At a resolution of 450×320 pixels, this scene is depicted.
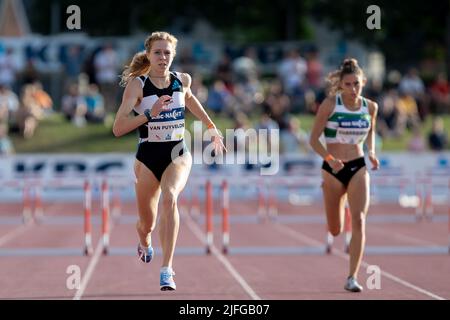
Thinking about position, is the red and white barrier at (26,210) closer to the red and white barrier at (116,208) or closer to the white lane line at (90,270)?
the red and white barrier at (116,208)

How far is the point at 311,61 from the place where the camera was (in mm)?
34094

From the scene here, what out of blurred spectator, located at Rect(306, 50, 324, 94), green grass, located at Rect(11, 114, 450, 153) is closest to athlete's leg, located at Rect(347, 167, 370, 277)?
green grass, located at Rect(11, 114, 450, 153)

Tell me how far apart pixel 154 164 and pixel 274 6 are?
35490 mm

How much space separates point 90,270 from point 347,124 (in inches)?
152

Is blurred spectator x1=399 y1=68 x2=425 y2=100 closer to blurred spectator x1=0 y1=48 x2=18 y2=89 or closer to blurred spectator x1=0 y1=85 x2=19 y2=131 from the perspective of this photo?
blurred spectator x1=0 y1=85 x2=19 y2=131

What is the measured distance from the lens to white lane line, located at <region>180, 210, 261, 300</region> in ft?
36.4

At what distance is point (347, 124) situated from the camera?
35.9 feet

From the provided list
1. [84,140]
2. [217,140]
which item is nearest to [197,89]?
[84,140]

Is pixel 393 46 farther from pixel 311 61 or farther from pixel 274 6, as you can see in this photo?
pixel 311 61

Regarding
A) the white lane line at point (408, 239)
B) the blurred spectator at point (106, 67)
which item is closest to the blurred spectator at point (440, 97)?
the blurred spectator at point (106, 67)

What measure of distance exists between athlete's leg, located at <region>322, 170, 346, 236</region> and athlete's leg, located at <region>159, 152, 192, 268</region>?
5.75 feet

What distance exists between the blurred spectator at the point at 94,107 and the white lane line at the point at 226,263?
1131 centimetres

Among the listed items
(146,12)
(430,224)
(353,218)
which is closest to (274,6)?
(146,12)

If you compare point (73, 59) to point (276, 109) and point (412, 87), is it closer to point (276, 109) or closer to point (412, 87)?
point (276, 109)
